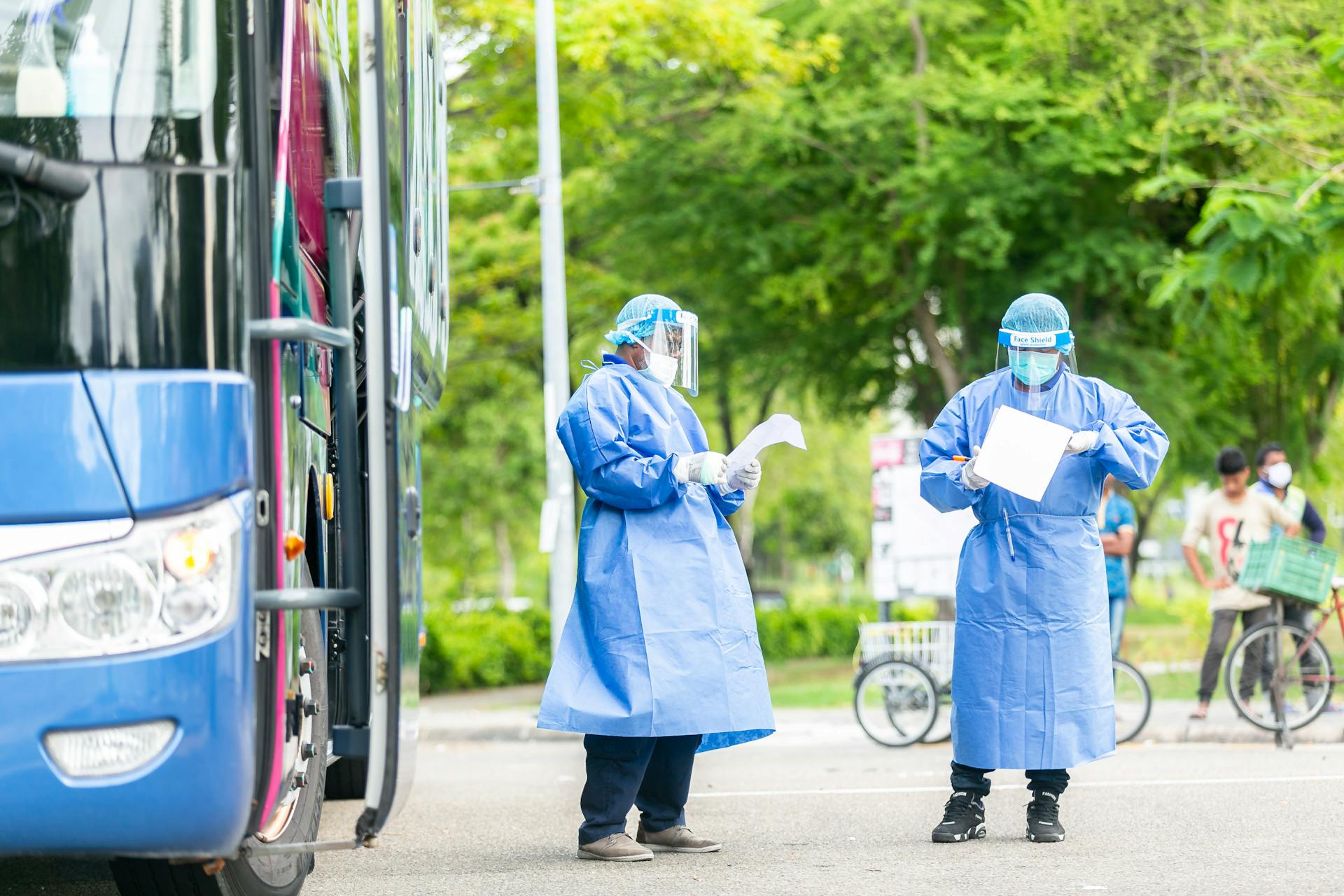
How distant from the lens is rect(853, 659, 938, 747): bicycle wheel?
1066 cm

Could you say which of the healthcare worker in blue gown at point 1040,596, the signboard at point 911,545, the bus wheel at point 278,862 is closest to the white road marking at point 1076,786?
the healthcare worker in blue gown at point 1040,596

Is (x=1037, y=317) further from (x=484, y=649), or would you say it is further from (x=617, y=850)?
(x=484, y=649)

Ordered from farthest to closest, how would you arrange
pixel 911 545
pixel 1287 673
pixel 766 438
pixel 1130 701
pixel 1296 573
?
pixel 911 545 → pixel 1130 701 → pixel 1287 673 → pixel 1296 573 → pixel 766 438

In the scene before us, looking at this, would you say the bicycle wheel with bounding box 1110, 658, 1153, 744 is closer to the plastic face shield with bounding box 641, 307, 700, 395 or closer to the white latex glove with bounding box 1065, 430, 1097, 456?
the white latex glove with bounding box 1065, 430, 1097, 456

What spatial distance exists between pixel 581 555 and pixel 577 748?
645 cm

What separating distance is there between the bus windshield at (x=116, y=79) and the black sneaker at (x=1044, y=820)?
3825 mm

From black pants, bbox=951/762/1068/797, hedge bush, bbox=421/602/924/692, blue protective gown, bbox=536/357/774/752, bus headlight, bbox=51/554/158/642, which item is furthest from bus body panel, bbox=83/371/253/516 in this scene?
hedge bush, bbox=421/602/924/692

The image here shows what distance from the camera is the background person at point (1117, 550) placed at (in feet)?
38.9

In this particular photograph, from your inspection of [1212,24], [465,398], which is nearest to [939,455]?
[1212,24]

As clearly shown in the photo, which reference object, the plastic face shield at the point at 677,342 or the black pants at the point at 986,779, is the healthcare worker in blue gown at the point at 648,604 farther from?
the black pants at the point at 986,779

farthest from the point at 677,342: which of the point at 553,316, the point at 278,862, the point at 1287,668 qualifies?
the point at 553,316

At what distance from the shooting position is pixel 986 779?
608 centimetres

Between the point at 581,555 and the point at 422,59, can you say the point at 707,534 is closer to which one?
the point at 581,555

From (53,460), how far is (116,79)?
2.49 feet
